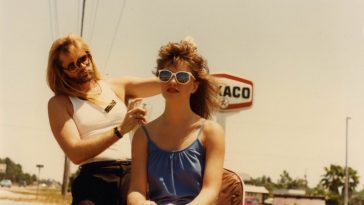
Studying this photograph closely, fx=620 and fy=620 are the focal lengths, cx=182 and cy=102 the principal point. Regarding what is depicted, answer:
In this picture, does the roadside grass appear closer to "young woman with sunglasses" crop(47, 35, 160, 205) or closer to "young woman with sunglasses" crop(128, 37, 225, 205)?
"young woman with sunglasses" crop(47, 35, 160, 205)

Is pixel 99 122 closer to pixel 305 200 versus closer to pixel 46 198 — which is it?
pixel 305 200

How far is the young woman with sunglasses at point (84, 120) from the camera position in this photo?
11.1 ft

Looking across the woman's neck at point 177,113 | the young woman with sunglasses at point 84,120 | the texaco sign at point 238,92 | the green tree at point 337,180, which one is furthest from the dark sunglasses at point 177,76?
the green tree at point 337,180

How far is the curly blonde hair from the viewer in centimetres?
297

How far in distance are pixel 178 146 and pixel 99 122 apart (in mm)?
686

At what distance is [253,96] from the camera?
1089 centimetres

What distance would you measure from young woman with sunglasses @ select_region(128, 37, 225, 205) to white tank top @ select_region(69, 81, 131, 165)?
455mm

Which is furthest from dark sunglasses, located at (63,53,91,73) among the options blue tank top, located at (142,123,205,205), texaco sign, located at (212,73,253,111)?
texaco sign, located at (212,73,253,111)

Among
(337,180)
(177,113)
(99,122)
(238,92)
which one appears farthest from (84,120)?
(337,180)

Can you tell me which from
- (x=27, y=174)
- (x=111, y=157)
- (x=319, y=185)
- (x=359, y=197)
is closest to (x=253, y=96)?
(x=111, y=157)

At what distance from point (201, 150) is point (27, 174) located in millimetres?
111383

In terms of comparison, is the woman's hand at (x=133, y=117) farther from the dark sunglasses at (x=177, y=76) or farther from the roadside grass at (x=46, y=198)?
the roadside grass at (x=46, y=198)

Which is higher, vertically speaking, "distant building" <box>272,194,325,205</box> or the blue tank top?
the blue tank top

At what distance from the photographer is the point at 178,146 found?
2932 mm
